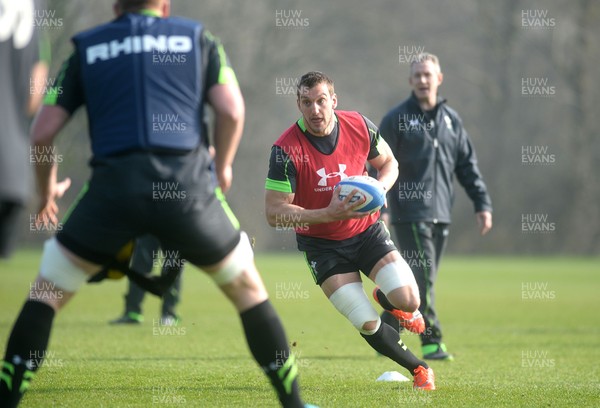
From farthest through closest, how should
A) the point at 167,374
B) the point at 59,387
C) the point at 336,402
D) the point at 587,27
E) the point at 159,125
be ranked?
the point at 587,27 → the point at 167,374 → the point at 59,387 → the point at 336,402 → the point at 159,125

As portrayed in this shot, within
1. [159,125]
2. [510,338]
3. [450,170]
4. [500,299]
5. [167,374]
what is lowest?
[500,299]

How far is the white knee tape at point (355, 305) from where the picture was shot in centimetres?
658

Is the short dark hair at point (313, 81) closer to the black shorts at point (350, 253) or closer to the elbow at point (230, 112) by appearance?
the black shorts at point (350, 253)

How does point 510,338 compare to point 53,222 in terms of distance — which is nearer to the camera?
point 53,222

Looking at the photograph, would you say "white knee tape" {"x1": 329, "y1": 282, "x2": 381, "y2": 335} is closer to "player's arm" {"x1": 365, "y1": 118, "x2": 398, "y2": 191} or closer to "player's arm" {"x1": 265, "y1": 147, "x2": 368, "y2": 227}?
"player's arm" {"x1": 265, "y1": 147, "x2": 368, "y2": 227}

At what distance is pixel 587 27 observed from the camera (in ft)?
123

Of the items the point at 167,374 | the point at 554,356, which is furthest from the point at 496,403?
the point at 554,356

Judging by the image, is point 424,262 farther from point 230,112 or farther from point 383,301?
point 230,112

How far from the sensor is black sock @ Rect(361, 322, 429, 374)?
262 inches

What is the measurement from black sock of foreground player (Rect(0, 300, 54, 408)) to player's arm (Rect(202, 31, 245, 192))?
1178 mm

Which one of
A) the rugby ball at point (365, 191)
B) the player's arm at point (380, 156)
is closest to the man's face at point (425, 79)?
the player's arm at point (380, 156)

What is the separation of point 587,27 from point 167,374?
110 ft

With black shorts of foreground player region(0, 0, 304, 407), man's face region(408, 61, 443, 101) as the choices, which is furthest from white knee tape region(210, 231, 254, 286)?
man's face region(408, 61, 443, 101)

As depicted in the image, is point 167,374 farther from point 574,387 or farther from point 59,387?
point 574,387
